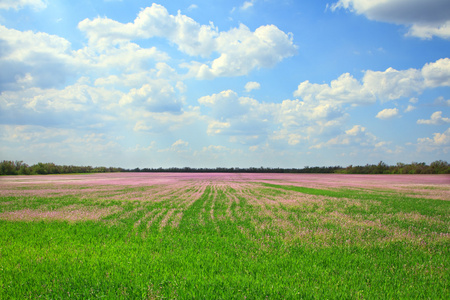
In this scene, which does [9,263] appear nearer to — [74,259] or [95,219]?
[74,259]

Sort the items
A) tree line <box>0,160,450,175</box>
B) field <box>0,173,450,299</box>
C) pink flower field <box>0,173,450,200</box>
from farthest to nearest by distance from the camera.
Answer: tree line <box>0,160,450,175</box>
pink flower field <box>0,173,450,200</box>
field <box>0,173,450,299</box>

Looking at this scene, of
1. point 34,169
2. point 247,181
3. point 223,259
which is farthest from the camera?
point 34,169

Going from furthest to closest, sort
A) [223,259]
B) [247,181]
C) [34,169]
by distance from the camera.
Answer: [34,169] < [247,181] < [223,259]

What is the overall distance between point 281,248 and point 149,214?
30.8ft

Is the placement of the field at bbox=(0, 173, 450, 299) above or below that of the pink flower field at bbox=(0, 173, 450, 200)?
above

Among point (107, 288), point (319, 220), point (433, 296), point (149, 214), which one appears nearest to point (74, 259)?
point (107, 288)

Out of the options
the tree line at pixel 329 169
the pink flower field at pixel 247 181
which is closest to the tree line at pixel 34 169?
the tree line at pixel 329 169

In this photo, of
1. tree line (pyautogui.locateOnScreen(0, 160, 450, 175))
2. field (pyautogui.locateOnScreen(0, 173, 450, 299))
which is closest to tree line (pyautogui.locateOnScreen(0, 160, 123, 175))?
tree line (pyautogui.locateOnScreen(0, 160, 450, 175))

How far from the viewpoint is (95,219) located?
13.6 metres

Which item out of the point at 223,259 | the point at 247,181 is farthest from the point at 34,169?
the point at 223,259

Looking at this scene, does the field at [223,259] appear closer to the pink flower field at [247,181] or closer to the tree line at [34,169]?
the pink flower field at [247,181]

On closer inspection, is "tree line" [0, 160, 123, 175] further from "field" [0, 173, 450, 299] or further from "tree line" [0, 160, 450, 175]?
"field" [0, 173, 450, 299]

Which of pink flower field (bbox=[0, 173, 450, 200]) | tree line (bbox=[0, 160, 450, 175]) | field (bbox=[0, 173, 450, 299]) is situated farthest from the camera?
tree line (bbox=[0, 160, 450, 175])

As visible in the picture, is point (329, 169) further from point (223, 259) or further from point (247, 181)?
point (223, 259)
